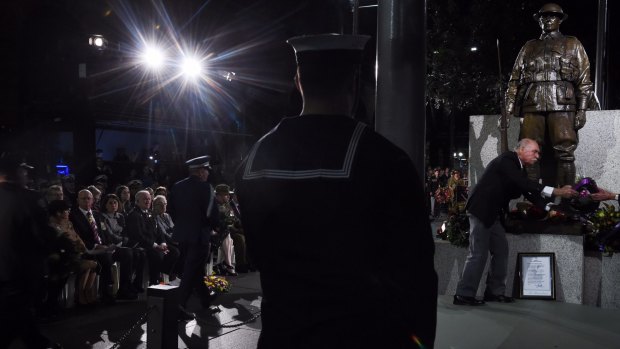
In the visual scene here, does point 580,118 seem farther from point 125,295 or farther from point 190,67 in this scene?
point 190,67

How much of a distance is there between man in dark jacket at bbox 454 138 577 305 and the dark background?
20.7 feet

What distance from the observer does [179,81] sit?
2205 cm

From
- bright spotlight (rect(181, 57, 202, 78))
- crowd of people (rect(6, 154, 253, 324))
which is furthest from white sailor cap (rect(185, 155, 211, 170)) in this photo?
bright spotlight (rect(181, 57, 202, 78))

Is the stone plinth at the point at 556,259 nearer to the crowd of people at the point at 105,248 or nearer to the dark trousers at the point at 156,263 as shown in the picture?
the crowd of people at the point at 105,248

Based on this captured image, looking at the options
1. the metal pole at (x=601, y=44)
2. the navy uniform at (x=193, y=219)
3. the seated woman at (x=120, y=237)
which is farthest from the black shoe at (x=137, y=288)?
the metal pole at (x=601, y=44)

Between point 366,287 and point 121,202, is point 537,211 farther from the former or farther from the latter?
point 121,202

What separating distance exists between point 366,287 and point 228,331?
5486 mm

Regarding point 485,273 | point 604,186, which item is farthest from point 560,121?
point 485,273

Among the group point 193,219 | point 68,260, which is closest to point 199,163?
point 193,219

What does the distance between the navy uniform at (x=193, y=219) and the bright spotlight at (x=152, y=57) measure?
44.3ft

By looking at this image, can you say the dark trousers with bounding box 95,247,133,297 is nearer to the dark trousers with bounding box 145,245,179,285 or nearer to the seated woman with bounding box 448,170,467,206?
the dark trousers with bounding box 145,245,179,285

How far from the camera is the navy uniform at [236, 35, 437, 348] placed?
1.63 metres

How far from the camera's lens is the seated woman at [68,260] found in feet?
24.7

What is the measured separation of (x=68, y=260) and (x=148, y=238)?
173 cm
